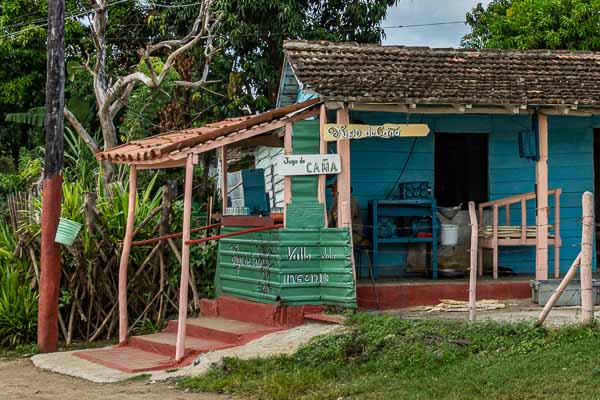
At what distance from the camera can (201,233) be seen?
14492mm

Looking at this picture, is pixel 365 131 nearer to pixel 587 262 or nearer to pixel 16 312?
pixel 587 262

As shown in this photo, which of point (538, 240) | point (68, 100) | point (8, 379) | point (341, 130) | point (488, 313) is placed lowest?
point (8, 379)

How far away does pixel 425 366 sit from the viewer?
896 cm

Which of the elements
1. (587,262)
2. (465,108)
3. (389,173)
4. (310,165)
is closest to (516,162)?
(389,173)

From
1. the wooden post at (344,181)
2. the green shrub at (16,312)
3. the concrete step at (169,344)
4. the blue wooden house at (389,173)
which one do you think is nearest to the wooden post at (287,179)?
the blue wooden house at (389,173)

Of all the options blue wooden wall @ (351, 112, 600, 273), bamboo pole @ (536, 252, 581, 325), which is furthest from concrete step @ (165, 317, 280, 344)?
bamboo pole @ (536, 252, 581, 325)

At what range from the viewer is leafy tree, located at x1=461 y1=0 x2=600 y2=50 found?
21.4m

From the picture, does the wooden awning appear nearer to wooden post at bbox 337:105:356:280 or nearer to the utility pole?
wooden post at bbox 337:105:356:280

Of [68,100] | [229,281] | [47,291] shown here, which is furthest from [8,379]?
[68,100]

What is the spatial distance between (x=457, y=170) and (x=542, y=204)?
8.52ft

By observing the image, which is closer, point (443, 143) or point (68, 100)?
point (443, 143)

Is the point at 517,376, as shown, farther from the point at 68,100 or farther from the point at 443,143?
the point at 68,100

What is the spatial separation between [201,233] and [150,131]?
718 centimetres

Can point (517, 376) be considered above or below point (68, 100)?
below
